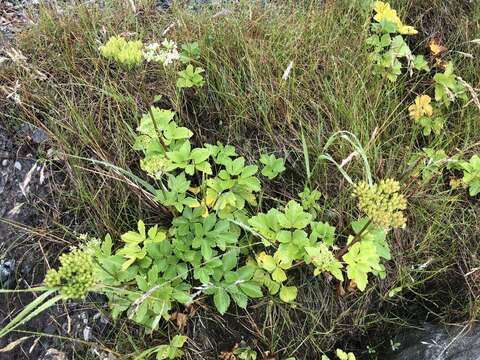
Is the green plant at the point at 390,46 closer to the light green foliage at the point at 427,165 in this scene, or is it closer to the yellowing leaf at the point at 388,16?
the yellowing leaf at the point at 388,16

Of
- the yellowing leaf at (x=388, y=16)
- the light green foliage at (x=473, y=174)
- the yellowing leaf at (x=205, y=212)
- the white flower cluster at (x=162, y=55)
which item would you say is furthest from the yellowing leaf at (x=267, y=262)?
the yellowing leaf at (x=388, y=16)

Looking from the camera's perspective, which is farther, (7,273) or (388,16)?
(388,16)

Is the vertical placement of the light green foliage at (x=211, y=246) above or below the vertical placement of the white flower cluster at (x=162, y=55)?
below

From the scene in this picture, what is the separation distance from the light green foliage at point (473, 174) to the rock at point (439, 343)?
2.07 ft

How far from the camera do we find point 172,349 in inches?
76.7

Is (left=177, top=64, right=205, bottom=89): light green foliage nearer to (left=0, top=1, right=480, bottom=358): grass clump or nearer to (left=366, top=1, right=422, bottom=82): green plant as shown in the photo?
(left=0, top=1, right=480, bottom=358): grass clump

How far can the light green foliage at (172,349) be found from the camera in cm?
194

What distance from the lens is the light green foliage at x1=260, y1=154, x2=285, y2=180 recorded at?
2.17 m

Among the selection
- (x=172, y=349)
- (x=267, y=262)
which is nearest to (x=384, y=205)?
(x=267, y=262)

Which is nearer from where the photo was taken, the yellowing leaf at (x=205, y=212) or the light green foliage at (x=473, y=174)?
the yellowing leaf at (x=205, y=212)

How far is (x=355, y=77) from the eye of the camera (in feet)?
8.16

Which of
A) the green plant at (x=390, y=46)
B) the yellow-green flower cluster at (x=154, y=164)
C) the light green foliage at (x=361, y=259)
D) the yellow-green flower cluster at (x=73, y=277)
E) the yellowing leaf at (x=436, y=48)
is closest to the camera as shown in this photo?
the yellow-green flower cluster at (x=73, y=277)

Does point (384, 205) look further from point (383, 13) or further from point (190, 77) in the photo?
point (383, 13)

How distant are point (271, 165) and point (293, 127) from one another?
33 cm
